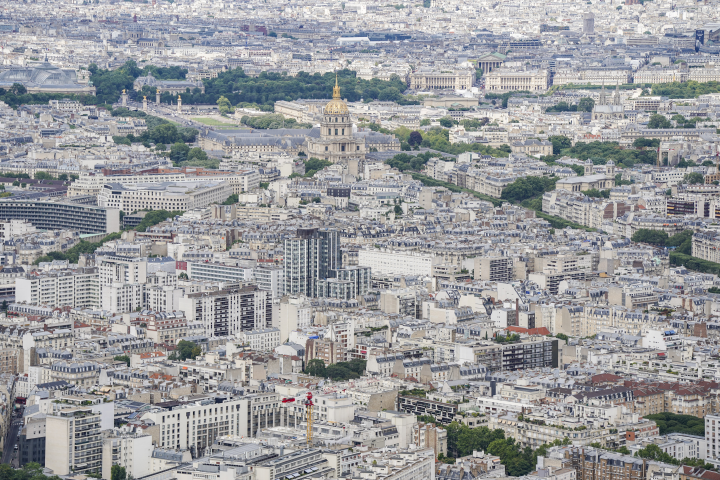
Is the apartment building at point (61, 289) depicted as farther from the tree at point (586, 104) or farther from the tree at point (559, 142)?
the tree at point (586, 104)

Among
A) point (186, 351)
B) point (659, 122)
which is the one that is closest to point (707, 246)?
point (186, 351)

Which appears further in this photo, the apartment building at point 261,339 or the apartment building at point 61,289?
the apartment building at point 61,289

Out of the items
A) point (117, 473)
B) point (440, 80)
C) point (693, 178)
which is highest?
point (440, 80)

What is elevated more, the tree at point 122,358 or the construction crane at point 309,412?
the construction crane at point 309,412

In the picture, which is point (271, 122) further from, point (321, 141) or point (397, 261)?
point (397, 261)

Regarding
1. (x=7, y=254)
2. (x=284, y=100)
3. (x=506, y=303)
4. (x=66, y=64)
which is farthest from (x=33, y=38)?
(x=506, y=303)

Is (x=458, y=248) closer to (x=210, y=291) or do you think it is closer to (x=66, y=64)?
(x=210, y=291)

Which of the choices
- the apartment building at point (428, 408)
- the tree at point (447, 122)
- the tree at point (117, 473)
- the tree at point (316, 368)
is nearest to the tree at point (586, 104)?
the tree at point (447, 122)
